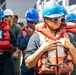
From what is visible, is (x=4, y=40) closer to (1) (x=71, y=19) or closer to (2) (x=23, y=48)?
(2) (x=23, y=48)

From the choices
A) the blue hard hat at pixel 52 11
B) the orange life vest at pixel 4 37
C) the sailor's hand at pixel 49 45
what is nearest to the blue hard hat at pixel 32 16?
the orange life vest at pixel 4 37

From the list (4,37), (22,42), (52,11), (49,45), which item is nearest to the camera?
(49,45)

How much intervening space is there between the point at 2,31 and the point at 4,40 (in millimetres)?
151

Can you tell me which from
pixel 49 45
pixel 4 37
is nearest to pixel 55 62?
pixel 49 45

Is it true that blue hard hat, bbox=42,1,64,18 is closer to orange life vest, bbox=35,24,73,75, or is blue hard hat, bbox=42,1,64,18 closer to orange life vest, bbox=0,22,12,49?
orange life vest, bbox=35,24,73,75

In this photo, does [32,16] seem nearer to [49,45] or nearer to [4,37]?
[4,37]

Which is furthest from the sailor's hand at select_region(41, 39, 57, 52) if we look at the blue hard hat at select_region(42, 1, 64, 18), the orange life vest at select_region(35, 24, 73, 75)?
the blue hard hat at select_region(42, 1, 64, 18)

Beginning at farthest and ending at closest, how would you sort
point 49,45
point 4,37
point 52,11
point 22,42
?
point 4,37, point 22,42, point 52,11, point 49,45

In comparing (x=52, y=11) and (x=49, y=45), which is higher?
(x=52, y=11)

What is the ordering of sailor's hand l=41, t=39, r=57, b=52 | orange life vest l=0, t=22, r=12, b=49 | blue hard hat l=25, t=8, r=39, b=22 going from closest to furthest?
1. sailor's hand l=41, t=39, r=57, b=52
2. blue hard hat l=25, t=8, r=39, b=22
3. orange life vest l=0, t=22, r=12, b=49

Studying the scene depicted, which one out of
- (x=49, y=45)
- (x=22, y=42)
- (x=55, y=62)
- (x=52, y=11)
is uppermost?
(x=52, y=11)

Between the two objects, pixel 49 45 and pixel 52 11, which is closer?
pixel 49 45

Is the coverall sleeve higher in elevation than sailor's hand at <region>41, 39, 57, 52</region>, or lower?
lower

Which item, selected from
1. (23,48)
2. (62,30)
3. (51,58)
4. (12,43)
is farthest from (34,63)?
(12,43)
